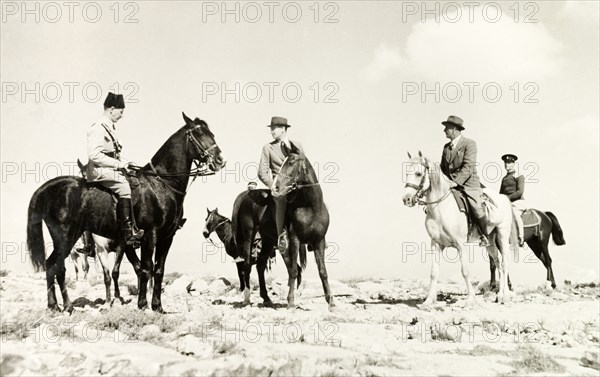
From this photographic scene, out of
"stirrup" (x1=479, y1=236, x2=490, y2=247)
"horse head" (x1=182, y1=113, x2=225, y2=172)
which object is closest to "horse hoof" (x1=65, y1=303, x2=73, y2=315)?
"horse head" (x1=182, y1=113, x2=225, y2=172)

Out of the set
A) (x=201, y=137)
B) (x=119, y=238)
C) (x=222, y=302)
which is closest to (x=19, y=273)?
(x=222, y=302)

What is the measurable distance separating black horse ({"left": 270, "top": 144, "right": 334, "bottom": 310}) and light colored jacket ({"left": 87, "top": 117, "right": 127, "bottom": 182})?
3004mm

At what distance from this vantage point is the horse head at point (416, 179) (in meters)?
11.5

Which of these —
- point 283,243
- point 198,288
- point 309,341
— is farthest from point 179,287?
point 309,341

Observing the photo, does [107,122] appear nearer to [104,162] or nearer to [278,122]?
[104,162]

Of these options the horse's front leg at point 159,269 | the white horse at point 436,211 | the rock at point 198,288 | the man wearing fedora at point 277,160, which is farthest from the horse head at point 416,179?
the rock at point 198,288

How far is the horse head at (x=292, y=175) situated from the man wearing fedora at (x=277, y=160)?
0.24 m

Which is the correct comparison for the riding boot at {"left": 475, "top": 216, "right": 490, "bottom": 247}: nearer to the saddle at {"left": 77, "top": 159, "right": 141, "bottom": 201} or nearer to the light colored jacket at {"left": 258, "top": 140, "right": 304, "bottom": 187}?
the light colored jacket at {"left": 258, "top": 140, "right": 304, "bottom": 187}

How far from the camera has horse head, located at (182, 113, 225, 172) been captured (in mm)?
10031

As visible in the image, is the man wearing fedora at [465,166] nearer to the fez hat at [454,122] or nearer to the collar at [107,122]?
the fez hat at [454,122]

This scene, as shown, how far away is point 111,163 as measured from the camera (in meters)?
9.70

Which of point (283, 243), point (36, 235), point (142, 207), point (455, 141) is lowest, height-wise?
point (283, 243)

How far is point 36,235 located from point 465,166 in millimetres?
8224

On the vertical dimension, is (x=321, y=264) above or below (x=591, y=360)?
above
